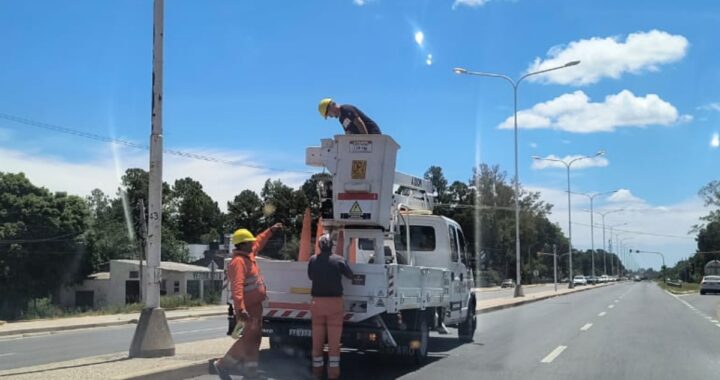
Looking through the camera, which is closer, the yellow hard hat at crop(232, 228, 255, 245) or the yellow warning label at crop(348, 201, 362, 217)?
the yellow hard hat at crop(232, 228, 255, 245)

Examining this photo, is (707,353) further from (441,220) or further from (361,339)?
(361,339)

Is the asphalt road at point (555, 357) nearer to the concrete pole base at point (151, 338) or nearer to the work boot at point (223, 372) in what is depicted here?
the work boot at point (223, 372)

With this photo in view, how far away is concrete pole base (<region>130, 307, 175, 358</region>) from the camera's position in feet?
34.7

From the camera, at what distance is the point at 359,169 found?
10570mm

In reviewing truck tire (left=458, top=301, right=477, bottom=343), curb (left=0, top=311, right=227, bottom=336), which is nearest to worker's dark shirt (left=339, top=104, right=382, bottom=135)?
truck tire (left=458, top=301, right=477, bottom=343)

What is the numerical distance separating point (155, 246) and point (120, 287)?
41721 millimetres

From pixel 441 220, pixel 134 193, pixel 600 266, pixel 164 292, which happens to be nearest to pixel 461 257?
pixel 441 220

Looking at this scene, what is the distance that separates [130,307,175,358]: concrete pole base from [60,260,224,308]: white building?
37.3 metres

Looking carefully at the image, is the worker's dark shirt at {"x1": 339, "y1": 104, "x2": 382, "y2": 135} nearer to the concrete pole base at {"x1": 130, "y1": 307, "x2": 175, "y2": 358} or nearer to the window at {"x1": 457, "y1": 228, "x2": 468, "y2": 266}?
the concrete pole base at {"x1": 130, "y1": 307, "x2": 175, "y2": 358}

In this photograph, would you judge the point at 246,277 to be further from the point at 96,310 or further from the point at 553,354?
the point at 96,310

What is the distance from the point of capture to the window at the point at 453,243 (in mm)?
13992

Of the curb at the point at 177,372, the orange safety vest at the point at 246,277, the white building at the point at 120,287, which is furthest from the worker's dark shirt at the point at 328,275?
the white building at the point at 120,287

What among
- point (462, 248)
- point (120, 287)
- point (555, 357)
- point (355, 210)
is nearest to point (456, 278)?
point (462, 248)

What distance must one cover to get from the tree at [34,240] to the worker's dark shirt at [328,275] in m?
36.0
